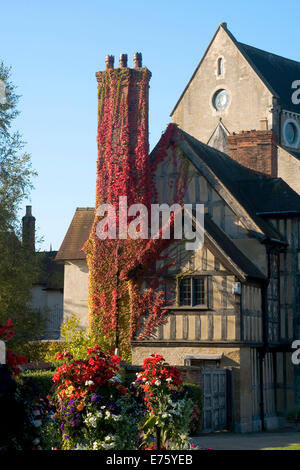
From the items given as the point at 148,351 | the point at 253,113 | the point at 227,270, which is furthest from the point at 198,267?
the point at 253,113

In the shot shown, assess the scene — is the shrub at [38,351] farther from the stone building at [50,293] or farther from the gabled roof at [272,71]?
the gabled roof at [272,71]

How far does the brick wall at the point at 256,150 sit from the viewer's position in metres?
28.1

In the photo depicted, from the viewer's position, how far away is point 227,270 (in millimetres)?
22266

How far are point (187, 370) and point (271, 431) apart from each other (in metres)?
3.98

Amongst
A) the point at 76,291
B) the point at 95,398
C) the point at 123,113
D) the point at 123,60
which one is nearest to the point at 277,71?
the point at 76,291

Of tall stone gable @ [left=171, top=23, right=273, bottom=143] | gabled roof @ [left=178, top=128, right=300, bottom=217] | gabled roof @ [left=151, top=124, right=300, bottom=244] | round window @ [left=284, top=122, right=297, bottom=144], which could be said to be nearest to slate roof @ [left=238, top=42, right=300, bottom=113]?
tall stone gable @ [left=171, top=23, right=273, bottom=143]

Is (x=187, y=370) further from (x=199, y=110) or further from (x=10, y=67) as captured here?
(x=199, y=110)

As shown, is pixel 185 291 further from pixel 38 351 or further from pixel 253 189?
pixel 38 351

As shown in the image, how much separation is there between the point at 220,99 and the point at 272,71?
4347 millimetres

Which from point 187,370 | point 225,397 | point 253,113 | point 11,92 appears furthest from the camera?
point 253,113

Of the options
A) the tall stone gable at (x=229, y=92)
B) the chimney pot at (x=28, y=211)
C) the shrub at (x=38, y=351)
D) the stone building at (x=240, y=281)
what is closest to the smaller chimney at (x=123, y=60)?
the stone building at (x=240, y=281)

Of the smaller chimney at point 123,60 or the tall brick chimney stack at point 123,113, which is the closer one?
the tall brick chimney stack at point 123,113

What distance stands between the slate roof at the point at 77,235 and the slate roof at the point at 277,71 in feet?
37.8

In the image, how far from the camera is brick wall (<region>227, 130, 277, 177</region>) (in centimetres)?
2808
